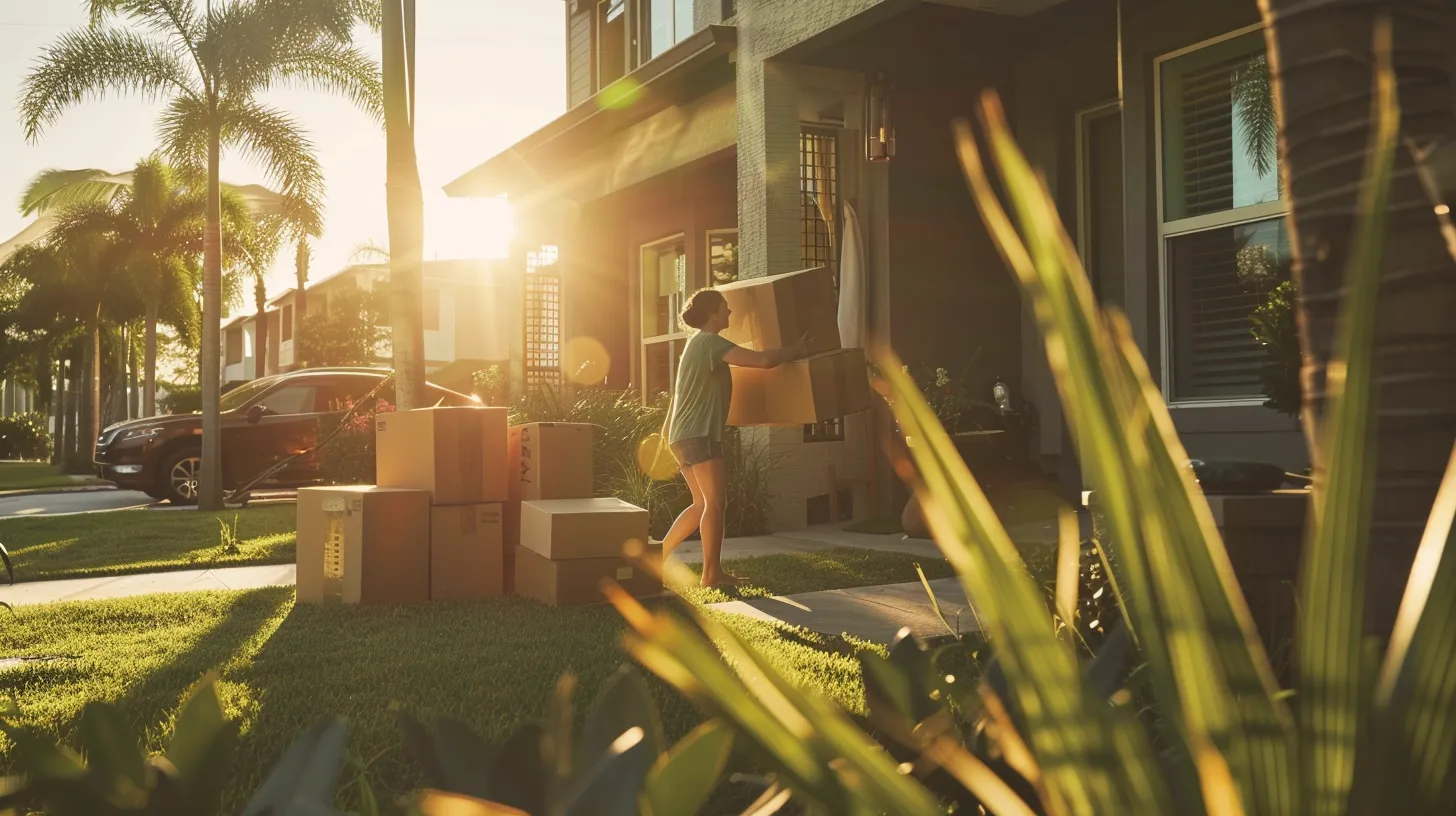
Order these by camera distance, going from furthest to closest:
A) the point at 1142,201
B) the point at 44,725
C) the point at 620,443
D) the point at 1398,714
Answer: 1. the point at 620,443
2. the point at 1142,201
3. the point at 44,725
4. the point at 1398,714

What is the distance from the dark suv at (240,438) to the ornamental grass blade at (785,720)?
14285 millimetres

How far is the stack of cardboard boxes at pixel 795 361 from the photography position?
6844 millimetres

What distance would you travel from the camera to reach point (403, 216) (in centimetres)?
1107

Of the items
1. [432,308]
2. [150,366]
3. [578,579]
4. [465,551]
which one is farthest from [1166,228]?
[432,308]

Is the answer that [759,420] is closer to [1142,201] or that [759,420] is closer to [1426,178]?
[1142,201]

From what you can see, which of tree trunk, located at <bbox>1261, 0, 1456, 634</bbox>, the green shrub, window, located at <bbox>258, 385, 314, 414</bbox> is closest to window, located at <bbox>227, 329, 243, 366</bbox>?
the green shrub

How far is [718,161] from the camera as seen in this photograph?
1285 cm

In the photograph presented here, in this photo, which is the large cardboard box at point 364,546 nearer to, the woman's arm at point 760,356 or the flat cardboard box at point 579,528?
the flat cardboard box at point 579,528

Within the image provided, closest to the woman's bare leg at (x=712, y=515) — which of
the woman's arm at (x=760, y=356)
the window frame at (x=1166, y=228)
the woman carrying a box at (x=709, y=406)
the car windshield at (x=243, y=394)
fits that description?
the woman carrying a box at (x=709, y=406)

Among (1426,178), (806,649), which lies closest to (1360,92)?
(1426,178)

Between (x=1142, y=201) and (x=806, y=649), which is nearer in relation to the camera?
(x=806, y=649)

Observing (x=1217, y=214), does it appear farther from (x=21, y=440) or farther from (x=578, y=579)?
(x=21, y=440)

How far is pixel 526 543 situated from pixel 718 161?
7431 millimetres

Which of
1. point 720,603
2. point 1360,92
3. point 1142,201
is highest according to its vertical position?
point 1142,201
